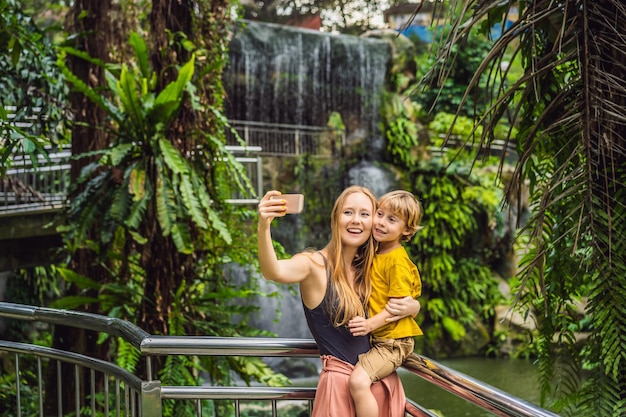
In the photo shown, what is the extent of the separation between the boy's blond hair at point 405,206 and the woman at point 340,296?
0.07m

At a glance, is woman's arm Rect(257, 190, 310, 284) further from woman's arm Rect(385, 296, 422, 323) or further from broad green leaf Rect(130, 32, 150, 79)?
broad green leaf Rect(130, 32, 150, 79)

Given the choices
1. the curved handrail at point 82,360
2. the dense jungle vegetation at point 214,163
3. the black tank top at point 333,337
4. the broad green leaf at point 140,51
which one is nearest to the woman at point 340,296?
the black tank top at point 333,337

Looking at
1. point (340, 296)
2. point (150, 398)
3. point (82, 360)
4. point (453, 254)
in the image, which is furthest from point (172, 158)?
point (453, 254)

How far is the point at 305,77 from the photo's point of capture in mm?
→ 18047

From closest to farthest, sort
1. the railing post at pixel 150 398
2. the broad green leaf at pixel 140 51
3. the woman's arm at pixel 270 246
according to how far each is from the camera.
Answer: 1. the woman's arm at pixel 270 246
2. the railing post at pixel 150 398
3. the broad green leaf at pixel 140 51

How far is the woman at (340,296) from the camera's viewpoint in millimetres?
2582

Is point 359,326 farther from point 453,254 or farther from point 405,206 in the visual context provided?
point 453,254

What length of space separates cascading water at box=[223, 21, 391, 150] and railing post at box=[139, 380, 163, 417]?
1446 centimetres

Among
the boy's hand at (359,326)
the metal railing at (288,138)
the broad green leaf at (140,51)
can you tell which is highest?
the broad green leaf at (140,51)

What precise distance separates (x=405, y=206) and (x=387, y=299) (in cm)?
34

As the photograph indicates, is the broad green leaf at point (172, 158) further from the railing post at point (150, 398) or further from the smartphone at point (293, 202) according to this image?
the smartphone at point (293, 202)

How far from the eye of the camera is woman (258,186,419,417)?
2582 millimetres

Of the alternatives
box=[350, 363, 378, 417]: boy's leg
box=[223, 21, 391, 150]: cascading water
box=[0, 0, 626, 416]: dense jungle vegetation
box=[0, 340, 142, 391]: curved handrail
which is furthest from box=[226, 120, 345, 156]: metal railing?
box=[350, 363, 378, 417]: boy's leg

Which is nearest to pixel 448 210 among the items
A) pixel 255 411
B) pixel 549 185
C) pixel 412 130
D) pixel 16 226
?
pixel 412 130
